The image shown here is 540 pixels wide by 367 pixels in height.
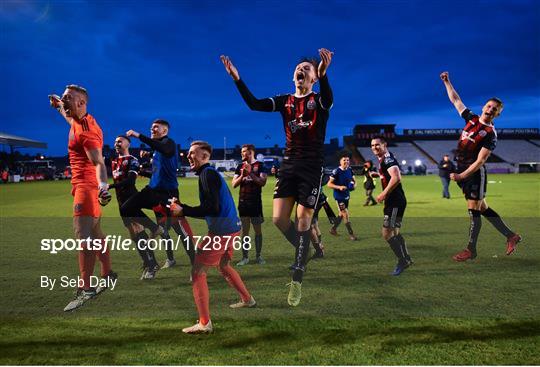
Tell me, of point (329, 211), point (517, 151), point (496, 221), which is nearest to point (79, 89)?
point (329, 211)

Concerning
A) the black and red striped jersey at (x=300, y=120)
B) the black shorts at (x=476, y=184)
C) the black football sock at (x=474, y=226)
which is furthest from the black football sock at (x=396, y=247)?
the black and red striped jersey at (x=300, y=120)

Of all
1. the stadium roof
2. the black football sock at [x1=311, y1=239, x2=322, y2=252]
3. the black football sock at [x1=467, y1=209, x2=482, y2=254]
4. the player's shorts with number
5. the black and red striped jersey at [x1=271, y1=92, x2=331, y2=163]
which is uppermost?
the stadium roof

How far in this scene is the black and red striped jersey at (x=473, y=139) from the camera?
6941 millimetres

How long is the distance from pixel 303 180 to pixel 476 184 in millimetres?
4328

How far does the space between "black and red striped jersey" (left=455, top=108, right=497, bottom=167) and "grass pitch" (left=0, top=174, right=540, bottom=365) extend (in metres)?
1.83

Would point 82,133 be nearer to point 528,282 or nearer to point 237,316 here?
point 237,316

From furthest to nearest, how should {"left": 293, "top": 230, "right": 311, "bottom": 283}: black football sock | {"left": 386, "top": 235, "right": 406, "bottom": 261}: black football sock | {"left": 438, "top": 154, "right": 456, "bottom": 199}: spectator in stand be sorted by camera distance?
{"left": 438, "top": 154, "right": 456, "bottom": 199}: spectator in stand
{"left": 386, "top": 235, "right": 406, "bottom": 261}: black football sock
{"left": 293, "top": 230, "right": 311, "bottom": 283}: black football sock

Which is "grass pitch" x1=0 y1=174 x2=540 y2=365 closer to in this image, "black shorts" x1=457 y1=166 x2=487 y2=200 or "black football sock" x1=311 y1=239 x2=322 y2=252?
"black football sock" x1=311 y1=239 x2=322 y2=252

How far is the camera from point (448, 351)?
12.0ft

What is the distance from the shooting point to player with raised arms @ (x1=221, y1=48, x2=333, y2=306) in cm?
459

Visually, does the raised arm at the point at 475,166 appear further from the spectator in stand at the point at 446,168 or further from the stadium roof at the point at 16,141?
the stadium roof at the point at 16,141

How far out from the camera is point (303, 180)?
4.75m

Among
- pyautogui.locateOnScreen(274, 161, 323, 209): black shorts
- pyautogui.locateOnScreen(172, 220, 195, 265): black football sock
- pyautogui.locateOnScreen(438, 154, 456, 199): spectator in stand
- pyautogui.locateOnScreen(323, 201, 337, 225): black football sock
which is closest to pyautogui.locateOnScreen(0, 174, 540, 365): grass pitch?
pyautogui.locateOnScreen(172, 220, 195, 265): black football sock

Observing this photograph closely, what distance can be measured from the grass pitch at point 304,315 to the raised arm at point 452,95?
269cm
